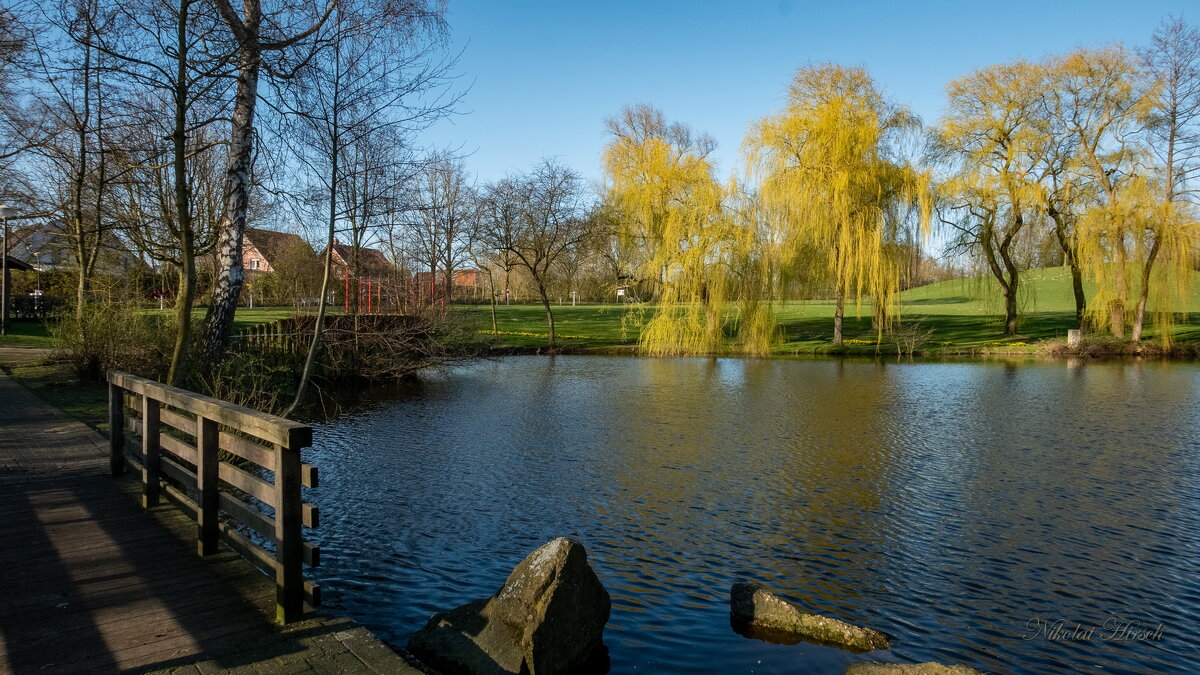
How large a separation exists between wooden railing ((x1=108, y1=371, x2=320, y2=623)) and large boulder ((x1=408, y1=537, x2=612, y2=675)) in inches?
37.4

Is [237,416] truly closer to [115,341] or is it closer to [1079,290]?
[115,341]

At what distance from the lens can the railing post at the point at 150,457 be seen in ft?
20.0

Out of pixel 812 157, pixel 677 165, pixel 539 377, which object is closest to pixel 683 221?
pixel 677 165

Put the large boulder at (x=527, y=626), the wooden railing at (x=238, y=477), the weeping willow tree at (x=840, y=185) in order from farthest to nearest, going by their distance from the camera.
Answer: the weeping willow tree at (x=840, y=185) → the large boulder at (x=527, y=626) → the wooden railing at (x=238, y=477)

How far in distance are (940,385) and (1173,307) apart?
16719mm

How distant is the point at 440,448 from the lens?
37.8 feet

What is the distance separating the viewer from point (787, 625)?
5492mm

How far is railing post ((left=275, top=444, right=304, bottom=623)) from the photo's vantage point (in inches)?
159

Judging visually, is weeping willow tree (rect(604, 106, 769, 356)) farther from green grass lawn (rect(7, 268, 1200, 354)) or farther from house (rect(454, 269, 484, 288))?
house (rect(454, 269, 484, 288))

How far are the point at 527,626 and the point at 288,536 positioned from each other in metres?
1.55

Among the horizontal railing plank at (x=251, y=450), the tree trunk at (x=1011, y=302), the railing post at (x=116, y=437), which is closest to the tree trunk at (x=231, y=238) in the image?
the railing post at (x=116, y=437)

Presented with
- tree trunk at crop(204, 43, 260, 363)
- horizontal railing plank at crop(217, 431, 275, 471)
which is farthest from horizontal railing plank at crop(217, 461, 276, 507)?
tree trunk at crop(204, 43, 260, 363)

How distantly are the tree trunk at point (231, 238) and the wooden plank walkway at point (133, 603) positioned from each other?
514 cm

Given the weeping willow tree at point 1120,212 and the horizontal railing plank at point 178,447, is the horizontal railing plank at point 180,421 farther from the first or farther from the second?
the weeping willow tree at point 1120,212
